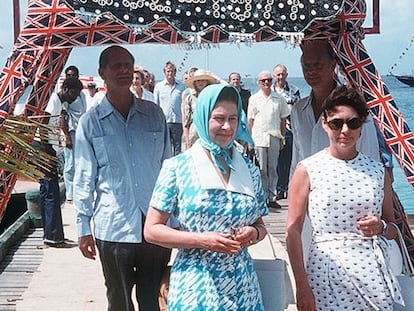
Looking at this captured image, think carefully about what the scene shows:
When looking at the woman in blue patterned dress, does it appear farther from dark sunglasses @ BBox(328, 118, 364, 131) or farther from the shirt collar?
dark sunglasses @ BBox(328, 118, 364, 131)

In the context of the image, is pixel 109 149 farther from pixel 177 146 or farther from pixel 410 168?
pixel 177 146

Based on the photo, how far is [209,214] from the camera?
3199mm

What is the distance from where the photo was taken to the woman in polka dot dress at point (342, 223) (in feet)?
11.0

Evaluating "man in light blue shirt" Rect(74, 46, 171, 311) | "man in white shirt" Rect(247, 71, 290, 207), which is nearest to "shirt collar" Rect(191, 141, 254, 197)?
"man in light blue shirt" Rect(74, 46, 171, 311)

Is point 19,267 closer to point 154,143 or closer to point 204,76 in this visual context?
point 204,76

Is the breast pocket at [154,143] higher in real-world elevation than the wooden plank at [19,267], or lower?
higher

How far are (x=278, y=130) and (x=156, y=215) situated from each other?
717 centimetres

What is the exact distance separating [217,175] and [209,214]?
0.18 metres

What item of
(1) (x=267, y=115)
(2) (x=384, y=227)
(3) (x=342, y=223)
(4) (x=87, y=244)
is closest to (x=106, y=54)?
(4) (x=87, y=244)

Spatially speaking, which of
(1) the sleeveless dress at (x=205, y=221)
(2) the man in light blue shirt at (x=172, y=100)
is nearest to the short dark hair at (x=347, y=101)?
(1) the sleeveless dress at (x=205, y=221)

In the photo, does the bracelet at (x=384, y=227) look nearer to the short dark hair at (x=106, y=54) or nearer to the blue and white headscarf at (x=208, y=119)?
the blue and white headscarf at (x=208, y=119)

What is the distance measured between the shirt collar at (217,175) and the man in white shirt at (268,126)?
6826mm

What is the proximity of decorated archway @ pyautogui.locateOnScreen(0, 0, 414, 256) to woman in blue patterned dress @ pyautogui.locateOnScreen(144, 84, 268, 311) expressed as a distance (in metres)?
0.78

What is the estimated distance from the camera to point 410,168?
4.24 m
